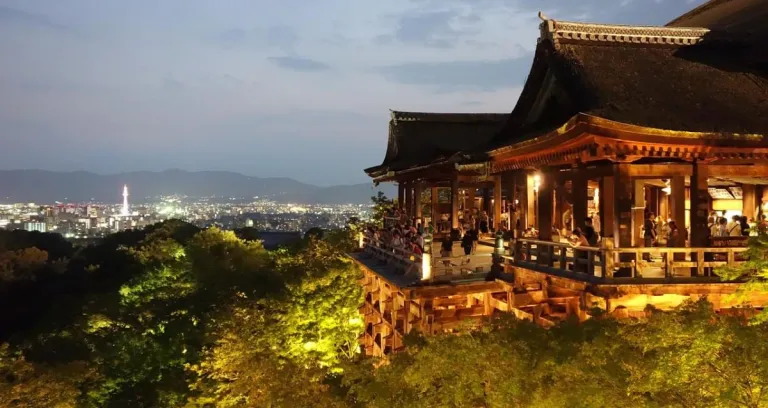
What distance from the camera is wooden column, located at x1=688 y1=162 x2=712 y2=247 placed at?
37.6 feet

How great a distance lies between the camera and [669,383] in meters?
6.43

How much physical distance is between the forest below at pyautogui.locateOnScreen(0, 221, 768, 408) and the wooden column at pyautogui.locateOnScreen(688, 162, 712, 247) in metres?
3.20

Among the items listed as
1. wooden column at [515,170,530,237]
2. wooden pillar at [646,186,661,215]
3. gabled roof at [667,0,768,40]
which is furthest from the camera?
wooden pillar at [646,186,661,215]

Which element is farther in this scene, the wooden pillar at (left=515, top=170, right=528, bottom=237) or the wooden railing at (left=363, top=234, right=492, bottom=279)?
the wooden pillar at (left=515, top=170, right=528, bottom=237)

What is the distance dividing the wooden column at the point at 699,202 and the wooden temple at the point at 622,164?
0.02m

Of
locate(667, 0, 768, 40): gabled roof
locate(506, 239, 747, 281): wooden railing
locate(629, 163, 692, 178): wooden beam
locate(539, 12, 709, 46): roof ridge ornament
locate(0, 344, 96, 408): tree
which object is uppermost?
locate(667, 0, 768, 40): gabled roof

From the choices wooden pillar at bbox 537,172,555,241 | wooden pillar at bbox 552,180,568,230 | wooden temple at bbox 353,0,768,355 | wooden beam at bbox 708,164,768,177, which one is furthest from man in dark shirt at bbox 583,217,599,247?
wooden pillar at bbox 552,180,568,230

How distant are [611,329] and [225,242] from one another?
107 feet

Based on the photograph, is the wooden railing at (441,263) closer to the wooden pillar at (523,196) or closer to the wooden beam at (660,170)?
the wooden pillar at (523,196)

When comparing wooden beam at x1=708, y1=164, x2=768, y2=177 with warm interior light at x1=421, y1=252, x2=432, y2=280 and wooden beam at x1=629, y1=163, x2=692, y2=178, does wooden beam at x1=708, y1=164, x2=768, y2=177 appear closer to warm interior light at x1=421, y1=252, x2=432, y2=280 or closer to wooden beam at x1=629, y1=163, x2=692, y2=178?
wooden beam at x1=629, y1=163, x2=692, y2=178

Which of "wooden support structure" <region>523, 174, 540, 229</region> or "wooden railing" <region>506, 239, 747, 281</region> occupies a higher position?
"wooden support structure" <region>523, 174, 540, 229</region>

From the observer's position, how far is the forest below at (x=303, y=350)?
6.66 meters

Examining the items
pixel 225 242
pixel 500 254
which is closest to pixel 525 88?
pixel 500 254

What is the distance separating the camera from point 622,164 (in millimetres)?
11156
